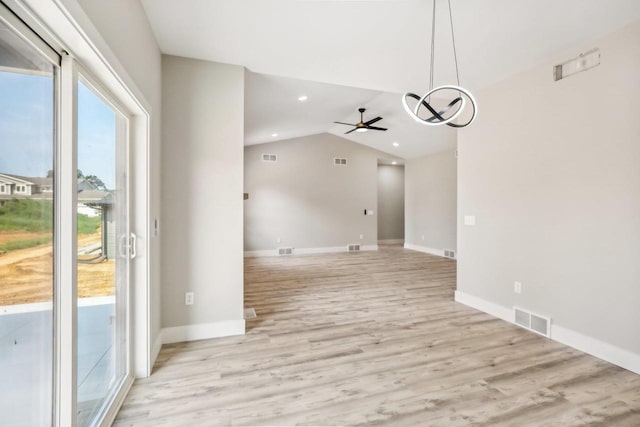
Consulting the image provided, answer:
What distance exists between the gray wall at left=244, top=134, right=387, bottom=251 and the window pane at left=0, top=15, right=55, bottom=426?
21.3 ft

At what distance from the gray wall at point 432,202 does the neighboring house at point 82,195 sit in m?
7.52

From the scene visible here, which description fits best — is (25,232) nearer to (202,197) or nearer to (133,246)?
(133,246)

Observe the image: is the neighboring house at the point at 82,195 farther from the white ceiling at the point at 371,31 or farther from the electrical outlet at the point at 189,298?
the white ceiling at the point at 371,31

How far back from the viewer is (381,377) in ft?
7.39

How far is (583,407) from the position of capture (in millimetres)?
1921

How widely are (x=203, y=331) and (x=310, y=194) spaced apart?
18.8ft

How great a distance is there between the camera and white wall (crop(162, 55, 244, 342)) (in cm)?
278

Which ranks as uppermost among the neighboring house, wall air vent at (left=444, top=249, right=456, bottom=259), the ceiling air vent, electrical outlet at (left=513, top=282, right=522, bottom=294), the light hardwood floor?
the ceiling air vent

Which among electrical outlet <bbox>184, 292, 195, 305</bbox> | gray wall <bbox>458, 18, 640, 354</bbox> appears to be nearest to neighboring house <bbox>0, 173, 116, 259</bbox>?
electrical outlet <bbox>184, 292, 195, 305</bbox>

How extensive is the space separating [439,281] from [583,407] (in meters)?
3.28

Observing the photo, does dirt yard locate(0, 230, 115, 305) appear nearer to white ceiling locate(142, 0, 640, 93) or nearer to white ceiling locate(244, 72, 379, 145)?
white ceiling locate(142, 0, 640, 93)

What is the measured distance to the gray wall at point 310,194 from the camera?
7.79m

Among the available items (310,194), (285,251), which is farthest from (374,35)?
(285,251)

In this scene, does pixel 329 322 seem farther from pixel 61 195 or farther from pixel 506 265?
pixel 61 195
